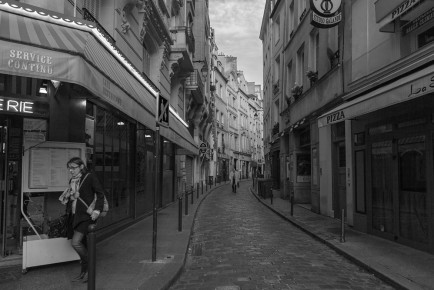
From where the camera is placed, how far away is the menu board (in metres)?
6.89

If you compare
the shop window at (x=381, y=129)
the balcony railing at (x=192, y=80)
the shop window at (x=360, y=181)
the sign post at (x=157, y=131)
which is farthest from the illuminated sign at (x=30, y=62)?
the balcony railing at (x=192, y=80)

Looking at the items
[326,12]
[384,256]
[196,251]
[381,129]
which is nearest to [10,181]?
[196,251]

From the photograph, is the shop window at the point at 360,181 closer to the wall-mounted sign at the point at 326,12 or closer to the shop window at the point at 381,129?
the shop window at the point at 381,129

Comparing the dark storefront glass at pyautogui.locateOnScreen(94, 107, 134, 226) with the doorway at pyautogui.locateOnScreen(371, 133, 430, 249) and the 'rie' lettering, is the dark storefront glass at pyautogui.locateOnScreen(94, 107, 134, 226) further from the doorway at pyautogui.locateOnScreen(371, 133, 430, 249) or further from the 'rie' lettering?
the doorway at pyautogui.locateOnScreen(371, 133, 430, 249)

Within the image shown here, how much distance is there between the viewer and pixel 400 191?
915 cm

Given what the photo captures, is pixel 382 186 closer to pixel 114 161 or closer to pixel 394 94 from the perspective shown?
pixel 394 94

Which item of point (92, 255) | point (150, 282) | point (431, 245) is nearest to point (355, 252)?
point (431, 245)

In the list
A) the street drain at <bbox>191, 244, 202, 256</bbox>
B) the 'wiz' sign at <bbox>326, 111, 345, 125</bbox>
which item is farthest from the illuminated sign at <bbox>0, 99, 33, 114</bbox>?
the 'wiz' sign at <bbox>326, 111, 345, 125</bbox>

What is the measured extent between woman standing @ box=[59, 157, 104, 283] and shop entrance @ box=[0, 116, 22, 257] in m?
1.57

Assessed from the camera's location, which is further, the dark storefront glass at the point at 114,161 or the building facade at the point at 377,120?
the dark storefront glass at the point at 114,161

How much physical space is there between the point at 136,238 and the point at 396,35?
7.81m

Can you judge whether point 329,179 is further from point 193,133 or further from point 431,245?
point 193,133

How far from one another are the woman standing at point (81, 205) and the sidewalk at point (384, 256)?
4607 mm

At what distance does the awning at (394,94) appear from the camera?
259 inches
